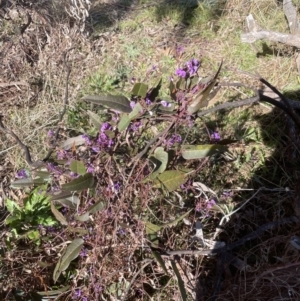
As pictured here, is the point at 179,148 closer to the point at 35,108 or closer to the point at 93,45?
the point at 35,108

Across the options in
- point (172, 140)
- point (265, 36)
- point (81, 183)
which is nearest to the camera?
point (81, 183)

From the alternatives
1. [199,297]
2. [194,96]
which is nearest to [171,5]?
[194,96]

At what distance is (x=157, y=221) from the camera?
6.71ft

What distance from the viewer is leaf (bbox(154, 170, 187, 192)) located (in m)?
1.77

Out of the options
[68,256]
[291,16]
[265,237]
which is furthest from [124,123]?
[291,16]

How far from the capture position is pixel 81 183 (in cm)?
167

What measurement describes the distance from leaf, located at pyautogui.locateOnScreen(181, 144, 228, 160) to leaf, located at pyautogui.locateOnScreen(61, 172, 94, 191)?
15.7 inches

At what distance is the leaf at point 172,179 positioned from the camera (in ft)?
5.81

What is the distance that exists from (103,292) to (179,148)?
2.38ft

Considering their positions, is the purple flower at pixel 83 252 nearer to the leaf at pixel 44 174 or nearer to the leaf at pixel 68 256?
the leaf at pixel 68 256

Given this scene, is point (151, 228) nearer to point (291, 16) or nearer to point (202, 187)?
point (202, 187)

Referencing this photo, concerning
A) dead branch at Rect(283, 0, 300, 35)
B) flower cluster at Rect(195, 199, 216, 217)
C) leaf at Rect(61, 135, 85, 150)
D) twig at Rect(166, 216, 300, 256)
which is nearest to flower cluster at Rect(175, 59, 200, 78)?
leaf at Rect(61, 135, 85, 150)

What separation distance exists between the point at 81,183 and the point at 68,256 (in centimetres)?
34

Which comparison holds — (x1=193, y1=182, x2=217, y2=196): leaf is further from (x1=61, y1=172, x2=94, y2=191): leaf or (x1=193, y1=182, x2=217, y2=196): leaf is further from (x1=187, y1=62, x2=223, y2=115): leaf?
(x1=61, y1=172, x2=94, y2=191): leaf
